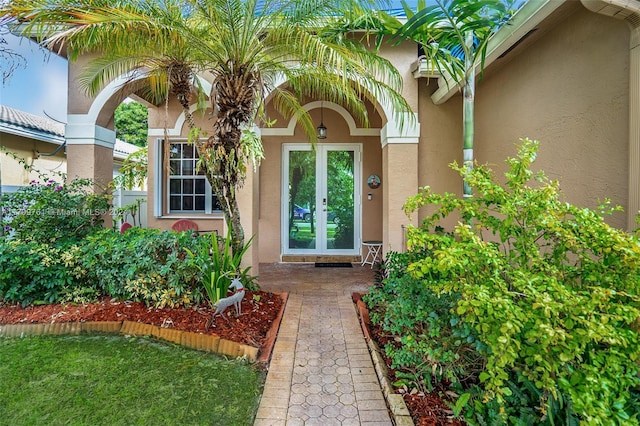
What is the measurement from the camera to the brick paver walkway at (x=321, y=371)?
2.16 m

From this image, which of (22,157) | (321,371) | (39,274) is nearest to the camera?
(321,371)

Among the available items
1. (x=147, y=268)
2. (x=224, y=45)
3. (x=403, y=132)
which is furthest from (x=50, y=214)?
(x=403, y=132)

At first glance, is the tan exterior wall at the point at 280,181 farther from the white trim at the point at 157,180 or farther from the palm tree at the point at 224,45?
the palm tree at the point at 224,45

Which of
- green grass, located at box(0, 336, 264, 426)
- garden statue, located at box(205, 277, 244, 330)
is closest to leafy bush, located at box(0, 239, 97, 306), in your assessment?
green grass, located at box(0, 336, 264, 426)

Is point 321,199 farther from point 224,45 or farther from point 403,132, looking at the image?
point 224,45

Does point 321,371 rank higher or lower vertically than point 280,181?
lower

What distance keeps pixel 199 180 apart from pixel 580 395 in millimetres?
7224

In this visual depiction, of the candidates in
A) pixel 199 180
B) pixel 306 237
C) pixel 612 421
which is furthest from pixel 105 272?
pixel 612 421

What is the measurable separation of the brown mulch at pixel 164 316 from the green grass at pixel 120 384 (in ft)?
0.84

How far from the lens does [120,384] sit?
2.50 m

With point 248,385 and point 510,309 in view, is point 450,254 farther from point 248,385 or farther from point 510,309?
point 248,385

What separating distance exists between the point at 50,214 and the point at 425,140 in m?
5.69

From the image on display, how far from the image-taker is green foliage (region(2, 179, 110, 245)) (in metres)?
4.22

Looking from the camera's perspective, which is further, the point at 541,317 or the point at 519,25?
the point at 519,25
